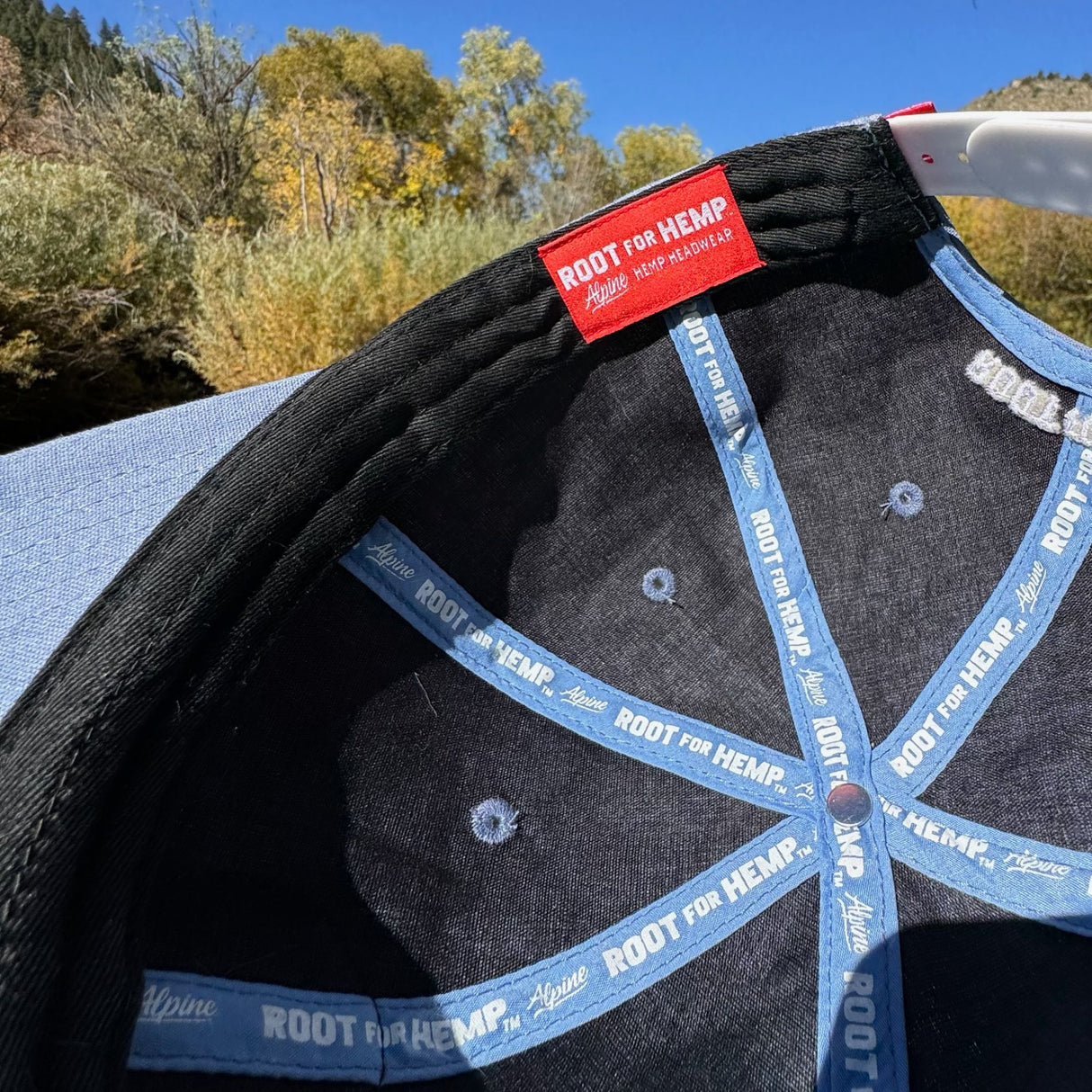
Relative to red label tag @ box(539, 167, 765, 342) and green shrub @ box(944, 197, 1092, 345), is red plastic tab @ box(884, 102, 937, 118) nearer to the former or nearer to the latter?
red label tag @ box(539, 167, 765, 342)

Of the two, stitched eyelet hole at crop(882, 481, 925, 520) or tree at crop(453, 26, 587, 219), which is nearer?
stitched eyelet hole at crop(882, 481, 925, 520)

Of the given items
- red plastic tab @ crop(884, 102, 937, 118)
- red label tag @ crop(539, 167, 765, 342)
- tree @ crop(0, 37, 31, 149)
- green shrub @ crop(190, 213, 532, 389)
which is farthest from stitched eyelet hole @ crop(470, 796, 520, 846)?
tree @ crop(0, 37, 31, 149)

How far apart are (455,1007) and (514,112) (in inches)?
1111

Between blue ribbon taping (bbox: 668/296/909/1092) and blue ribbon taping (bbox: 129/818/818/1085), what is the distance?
9 cm

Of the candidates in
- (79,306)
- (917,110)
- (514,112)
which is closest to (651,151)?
(514,112)

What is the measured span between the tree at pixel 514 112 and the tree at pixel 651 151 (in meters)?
1.80

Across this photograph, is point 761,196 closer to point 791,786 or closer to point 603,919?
point 791,786

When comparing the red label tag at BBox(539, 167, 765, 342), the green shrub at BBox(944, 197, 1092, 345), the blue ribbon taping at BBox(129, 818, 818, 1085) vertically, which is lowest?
the blue ribbon taping at BBox(129, 818, 818, 1085)

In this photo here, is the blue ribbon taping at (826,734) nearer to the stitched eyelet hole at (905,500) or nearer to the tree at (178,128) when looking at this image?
the stitched eyelet hole at (905,500)

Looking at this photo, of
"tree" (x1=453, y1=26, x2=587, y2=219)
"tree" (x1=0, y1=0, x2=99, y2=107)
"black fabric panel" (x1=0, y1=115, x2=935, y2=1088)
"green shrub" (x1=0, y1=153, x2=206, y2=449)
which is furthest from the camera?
"tree" (x1=453, y1=26, x2=587, y2=219)

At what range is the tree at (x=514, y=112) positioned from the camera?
23.1m

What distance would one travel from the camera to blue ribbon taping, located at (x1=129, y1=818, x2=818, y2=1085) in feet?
3.08

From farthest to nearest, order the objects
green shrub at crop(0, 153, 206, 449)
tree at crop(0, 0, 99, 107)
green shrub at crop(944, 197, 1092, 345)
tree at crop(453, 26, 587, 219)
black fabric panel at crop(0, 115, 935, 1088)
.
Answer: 1. tree at crop(453, 26, 587, 219)
2. tree at crop(0, 0, 99, 107)
3. green shrub at crop(944, 197, 1092, 345)
4. green shrub at crop(0, 153, 206, 449)
5. black fabric panel at crop(0, 115, 935, 1088)

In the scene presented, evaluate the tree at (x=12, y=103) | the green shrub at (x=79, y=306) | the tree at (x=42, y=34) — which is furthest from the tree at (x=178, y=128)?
the tree at (x=42, y=34)
